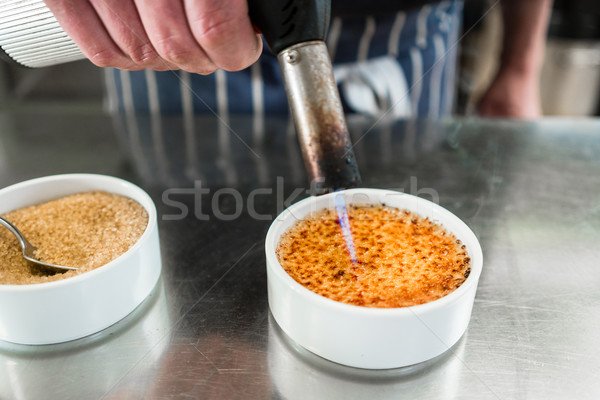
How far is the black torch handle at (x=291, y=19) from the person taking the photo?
567mm

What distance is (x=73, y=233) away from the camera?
0.73m

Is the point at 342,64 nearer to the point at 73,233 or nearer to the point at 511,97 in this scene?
the point at 511,97

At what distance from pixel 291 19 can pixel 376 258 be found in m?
0.33

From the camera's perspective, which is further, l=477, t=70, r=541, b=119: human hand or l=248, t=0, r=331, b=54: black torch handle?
l=477, t=70, r=541, b=119: human hand

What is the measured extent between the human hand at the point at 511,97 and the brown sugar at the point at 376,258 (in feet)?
3.00

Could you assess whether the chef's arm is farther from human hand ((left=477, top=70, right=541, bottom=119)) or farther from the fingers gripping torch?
the fingers gripping torch

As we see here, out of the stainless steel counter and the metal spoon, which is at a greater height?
the metal spoon

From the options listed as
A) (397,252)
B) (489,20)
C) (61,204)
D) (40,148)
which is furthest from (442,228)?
(489,20)

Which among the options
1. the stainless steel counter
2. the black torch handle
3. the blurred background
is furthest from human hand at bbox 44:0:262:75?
Result: the blurred background

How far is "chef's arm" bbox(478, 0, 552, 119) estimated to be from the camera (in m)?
1.53

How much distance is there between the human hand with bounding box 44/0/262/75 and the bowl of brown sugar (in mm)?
209

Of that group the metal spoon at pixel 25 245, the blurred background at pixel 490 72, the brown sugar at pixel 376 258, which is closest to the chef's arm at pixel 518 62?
the blurred background at pixel 490 72

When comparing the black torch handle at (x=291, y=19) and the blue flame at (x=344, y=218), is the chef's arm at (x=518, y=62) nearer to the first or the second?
the blue flame at (x=344, y=218)

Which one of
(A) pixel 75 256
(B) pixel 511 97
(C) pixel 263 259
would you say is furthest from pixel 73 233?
(B) pixel 511 97
